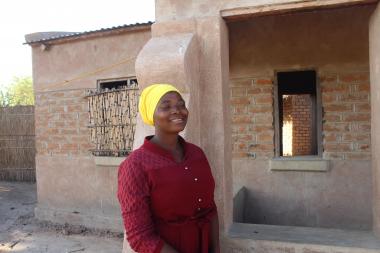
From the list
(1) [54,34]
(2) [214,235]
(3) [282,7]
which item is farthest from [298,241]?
(1) [54,34]

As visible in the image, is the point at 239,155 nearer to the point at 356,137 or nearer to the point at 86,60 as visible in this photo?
the point at 356,137

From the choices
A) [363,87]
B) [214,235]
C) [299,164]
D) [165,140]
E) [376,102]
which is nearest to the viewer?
[165,140]

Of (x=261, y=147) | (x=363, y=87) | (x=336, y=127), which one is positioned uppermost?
(x=363, y=87)

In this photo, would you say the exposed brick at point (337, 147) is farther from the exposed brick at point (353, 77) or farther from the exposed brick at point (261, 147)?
the exposed brick at point (353, 77)

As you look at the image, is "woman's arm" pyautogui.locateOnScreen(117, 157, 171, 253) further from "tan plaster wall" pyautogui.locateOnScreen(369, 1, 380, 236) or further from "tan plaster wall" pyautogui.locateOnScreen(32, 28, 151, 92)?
"tan plaster wall" pyautogui.locateOnScreen(32, 28, 151, 92)

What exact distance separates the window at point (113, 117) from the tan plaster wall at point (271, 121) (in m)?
1.70

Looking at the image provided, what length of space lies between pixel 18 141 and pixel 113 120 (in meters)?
5.71

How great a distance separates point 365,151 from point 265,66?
6.05ft

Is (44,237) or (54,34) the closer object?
(44,237)

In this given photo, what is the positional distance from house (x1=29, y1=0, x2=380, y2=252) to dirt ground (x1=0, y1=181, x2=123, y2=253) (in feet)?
0.79

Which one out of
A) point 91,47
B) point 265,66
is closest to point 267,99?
point 265,66

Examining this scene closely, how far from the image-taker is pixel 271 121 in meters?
5.36

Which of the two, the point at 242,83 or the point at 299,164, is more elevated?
the point at 242,83

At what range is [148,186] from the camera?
6.03ft
